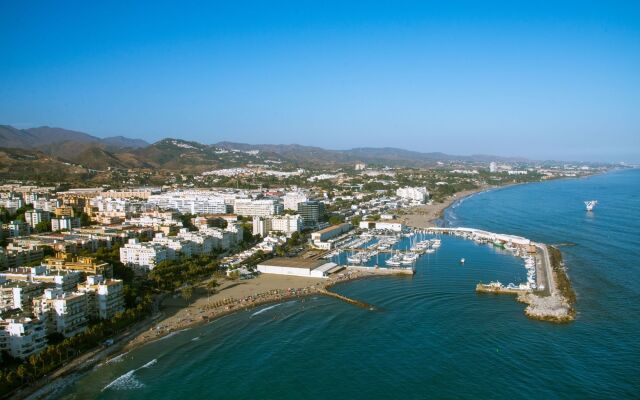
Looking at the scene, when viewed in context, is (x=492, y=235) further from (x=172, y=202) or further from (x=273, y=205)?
(x=172, y=202)

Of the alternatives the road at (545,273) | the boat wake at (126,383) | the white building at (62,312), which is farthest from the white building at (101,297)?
the road at (545,273)

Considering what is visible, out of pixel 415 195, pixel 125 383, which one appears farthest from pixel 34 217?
pixel 415 195

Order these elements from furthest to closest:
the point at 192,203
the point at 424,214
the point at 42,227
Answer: the point at 424,214, the point at 192,203, the point at 42,227

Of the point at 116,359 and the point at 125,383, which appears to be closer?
the point at 125,383

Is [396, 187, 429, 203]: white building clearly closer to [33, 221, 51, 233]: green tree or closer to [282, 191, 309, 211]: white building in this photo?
[282, 191, 309, 211]: white building

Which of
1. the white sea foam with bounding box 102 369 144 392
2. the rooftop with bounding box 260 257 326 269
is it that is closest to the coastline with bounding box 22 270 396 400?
the rooftop with bounding box 260 257 326 269

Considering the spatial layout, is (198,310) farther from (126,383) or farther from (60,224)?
(60,224)

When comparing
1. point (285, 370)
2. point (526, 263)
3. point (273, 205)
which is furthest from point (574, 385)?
point (273, 205)
